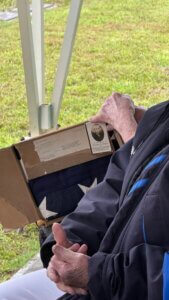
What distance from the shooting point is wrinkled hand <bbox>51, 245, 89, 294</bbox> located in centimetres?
144

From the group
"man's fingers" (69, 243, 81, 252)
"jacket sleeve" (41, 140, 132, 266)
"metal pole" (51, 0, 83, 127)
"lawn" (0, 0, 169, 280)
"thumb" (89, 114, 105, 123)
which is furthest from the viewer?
"lawn" (0, 0, 169, 280)

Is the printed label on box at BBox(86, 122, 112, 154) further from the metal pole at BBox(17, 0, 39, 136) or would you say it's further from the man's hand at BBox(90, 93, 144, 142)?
the metal pole at BBox(17, 0, 39, 136)

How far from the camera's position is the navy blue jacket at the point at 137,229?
1323mm

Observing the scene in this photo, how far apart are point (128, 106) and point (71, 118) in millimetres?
2871

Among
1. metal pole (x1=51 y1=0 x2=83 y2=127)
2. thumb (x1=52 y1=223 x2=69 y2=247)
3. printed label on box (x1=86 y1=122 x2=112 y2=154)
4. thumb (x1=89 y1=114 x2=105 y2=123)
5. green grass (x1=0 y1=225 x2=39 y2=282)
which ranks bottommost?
green grass (x1=0 y1=225 x2=39 y2=282)

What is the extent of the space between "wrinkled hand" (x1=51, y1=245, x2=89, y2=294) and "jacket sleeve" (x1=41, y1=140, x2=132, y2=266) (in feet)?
0.38

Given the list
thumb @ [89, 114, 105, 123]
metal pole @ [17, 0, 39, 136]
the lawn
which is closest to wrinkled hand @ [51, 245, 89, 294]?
thumb @ [89, 114, 105, 123]

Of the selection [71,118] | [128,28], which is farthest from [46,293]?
[128,28]

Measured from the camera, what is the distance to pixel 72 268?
1.46m

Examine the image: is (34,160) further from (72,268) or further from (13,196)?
(72,268)

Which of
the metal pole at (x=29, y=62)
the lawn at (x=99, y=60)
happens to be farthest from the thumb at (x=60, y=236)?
the lawn at (x=99, y=60)

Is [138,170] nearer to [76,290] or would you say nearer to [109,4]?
[76,290]

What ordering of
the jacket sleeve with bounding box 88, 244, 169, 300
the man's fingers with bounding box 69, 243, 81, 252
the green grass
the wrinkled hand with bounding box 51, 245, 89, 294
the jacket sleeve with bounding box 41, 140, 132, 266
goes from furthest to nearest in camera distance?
the green grass → the jacket sleeve with bounding box 41, 140, 132, 266 → the man's fingers with bounding box 69, 243, 81, 252 → the wrinkled hand with bounding box 51, 245, 89, 294 → the jacket sleeve with bounding box 88, 244, 169, 300

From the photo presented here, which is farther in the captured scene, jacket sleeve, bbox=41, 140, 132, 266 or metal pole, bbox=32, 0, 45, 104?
metal pole, bbox=32, 0, 45, 104
